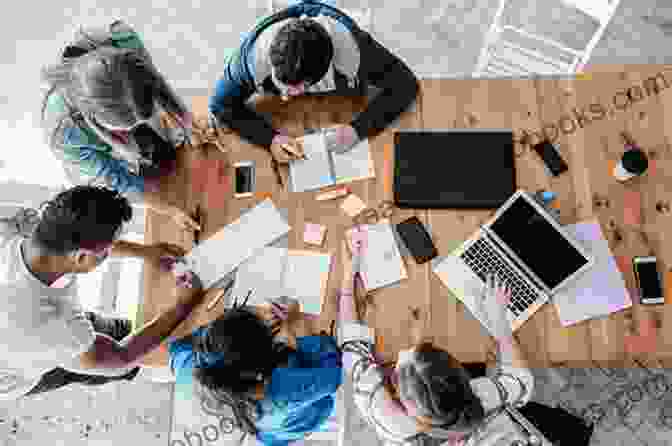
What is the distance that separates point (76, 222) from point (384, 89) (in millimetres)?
1155

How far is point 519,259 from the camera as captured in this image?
1867 millimetres

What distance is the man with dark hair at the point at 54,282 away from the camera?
5.36ft

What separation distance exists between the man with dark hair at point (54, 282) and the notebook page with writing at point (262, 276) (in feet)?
1.43

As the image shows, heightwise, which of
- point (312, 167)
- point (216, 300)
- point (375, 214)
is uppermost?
point (312, 167)

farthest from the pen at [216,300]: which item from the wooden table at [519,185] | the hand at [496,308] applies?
the hand at [496,308]

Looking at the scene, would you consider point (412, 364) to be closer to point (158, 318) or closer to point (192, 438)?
point (158, 318)

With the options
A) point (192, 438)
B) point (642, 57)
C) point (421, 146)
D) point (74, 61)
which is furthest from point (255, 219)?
point (642, 57)

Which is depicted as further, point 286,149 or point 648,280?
point 286,149

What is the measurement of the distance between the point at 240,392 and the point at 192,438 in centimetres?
80

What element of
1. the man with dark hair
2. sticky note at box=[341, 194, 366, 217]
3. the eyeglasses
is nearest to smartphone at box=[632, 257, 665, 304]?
the eyeglasses

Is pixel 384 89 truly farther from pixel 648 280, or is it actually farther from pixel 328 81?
pixel 648 280

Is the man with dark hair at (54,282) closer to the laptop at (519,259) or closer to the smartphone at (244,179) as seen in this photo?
the smartphone at (244,179)

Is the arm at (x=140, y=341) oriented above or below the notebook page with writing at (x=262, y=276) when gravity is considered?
below

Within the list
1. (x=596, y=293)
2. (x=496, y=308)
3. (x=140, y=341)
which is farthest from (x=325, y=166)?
(x=596, y=293)
